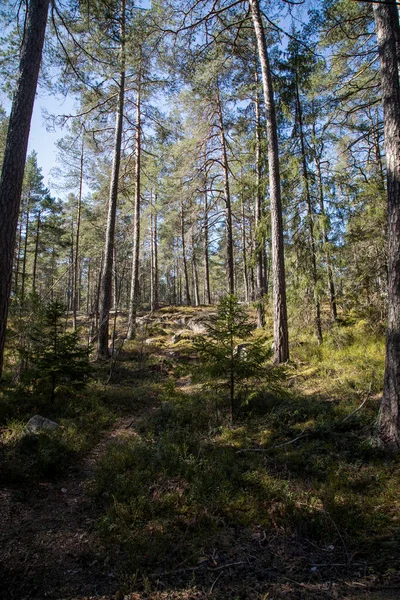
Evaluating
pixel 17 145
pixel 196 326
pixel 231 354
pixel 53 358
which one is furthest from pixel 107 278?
pixel 231 354

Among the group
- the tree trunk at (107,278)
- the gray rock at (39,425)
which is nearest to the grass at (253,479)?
the gray rock at (39,425)

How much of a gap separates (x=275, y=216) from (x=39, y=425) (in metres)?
7.93

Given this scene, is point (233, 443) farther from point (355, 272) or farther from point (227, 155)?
point (227, 155)

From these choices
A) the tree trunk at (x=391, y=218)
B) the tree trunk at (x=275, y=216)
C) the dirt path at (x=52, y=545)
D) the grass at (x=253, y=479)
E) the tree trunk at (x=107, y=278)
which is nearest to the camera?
the dirt path at (x=52, y=545)

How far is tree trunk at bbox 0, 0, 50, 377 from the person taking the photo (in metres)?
4.45

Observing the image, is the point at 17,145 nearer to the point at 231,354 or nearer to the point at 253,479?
the point at 231,354

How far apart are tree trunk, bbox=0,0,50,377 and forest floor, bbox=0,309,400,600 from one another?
2211 millimetres

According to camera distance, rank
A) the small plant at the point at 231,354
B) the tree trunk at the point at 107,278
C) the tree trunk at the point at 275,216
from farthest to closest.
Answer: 1. the tree trunk at the point at 107,278
2. the tree trunk at the point at 275,216
3. the small plant at the point at 231,354

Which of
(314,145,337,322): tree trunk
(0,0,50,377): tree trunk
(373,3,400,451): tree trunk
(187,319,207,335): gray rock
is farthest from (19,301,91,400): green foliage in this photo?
(187,319,207,335): gray rock

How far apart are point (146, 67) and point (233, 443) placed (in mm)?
14086

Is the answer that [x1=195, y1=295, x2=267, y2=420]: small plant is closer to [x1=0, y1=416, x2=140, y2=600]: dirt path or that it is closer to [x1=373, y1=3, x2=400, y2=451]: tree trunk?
[x1=373, y1=3, x2=400, y2=451]: tree trunk

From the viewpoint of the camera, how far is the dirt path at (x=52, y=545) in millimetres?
2637

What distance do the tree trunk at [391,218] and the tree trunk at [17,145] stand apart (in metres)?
5.82

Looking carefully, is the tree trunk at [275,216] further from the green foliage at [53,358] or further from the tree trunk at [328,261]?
the green foliage at [53,358]
